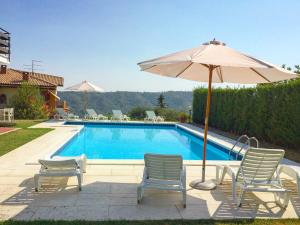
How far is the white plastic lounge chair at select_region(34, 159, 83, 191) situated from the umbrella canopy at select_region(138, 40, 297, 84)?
8.21 ft

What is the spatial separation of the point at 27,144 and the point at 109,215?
7294 mm

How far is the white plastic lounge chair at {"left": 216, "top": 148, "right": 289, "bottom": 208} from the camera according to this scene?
5.82 meters

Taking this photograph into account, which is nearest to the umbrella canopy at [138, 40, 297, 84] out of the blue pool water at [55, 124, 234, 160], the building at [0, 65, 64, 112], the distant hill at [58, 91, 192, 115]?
the blue pool water at [55, 124, 234, 160]

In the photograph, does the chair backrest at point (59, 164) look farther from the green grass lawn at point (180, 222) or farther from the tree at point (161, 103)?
the tree at point (161, 103)

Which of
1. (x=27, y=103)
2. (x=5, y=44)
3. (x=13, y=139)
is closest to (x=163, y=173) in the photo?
(x=13, y=139)

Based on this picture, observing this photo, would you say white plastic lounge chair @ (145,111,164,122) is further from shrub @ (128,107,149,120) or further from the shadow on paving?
the shadow on paving

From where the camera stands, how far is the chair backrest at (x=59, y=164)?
6.32 metres

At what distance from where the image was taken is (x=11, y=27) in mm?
20375

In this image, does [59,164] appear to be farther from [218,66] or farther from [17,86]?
[17,86]

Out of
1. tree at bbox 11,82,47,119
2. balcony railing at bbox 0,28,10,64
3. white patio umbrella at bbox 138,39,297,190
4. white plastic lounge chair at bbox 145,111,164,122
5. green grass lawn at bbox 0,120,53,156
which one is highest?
balcony railing at bbox 0,28,10,64

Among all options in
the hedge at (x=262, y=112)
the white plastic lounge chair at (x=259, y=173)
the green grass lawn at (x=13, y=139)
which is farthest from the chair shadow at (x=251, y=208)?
the green grass lawn at (x=13, y=139)

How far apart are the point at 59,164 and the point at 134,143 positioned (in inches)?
380

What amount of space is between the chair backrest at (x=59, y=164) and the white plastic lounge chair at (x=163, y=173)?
1.51 meters

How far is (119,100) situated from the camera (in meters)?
69.6
